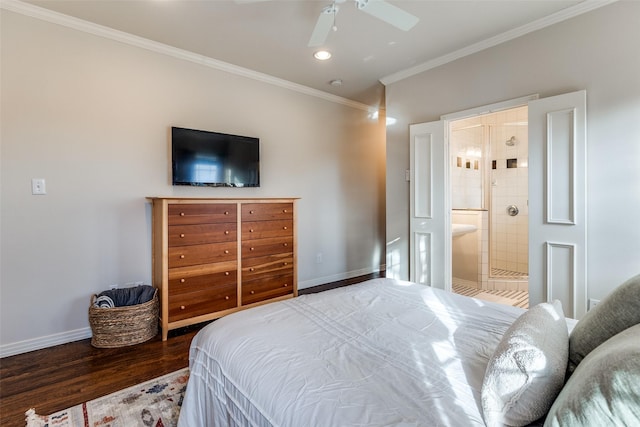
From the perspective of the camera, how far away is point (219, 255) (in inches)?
108

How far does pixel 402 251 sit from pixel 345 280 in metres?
1.15

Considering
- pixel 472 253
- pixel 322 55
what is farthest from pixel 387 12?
pixel 472 253

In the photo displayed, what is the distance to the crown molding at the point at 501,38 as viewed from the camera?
2268 millimetres

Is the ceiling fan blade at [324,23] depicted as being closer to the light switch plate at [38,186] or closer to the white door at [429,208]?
the white door at [429,208]

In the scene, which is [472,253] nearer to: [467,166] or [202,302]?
[467,166]

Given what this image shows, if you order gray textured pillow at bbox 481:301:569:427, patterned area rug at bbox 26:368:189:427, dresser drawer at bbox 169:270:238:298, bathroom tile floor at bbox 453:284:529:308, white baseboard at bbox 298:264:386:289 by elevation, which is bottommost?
patterned area rug at bbox 26:368:189:427

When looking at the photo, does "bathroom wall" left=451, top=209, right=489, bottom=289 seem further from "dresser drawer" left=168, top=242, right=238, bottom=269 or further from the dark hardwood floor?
the dark hardwood floor

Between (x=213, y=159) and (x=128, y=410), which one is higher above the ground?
(x=213, y=159)

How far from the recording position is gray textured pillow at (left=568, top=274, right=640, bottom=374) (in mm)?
918

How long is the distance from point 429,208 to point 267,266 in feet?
5.93

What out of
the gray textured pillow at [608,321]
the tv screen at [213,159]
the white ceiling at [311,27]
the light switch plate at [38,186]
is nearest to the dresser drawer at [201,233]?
the tv screen at [213,159]

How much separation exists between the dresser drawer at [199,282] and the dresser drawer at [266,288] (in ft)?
0.58

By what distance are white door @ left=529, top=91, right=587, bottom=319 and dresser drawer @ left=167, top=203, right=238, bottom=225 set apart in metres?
2.62

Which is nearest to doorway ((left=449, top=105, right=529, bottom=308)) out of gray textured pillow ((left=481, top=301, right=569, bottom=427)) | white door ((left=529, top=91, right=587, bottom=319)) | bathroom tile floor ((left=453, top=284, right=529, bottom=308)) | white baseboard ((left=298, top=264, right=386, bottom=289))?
bathroom tile floor ((left=453, top=284, right=529, bottom=308))
